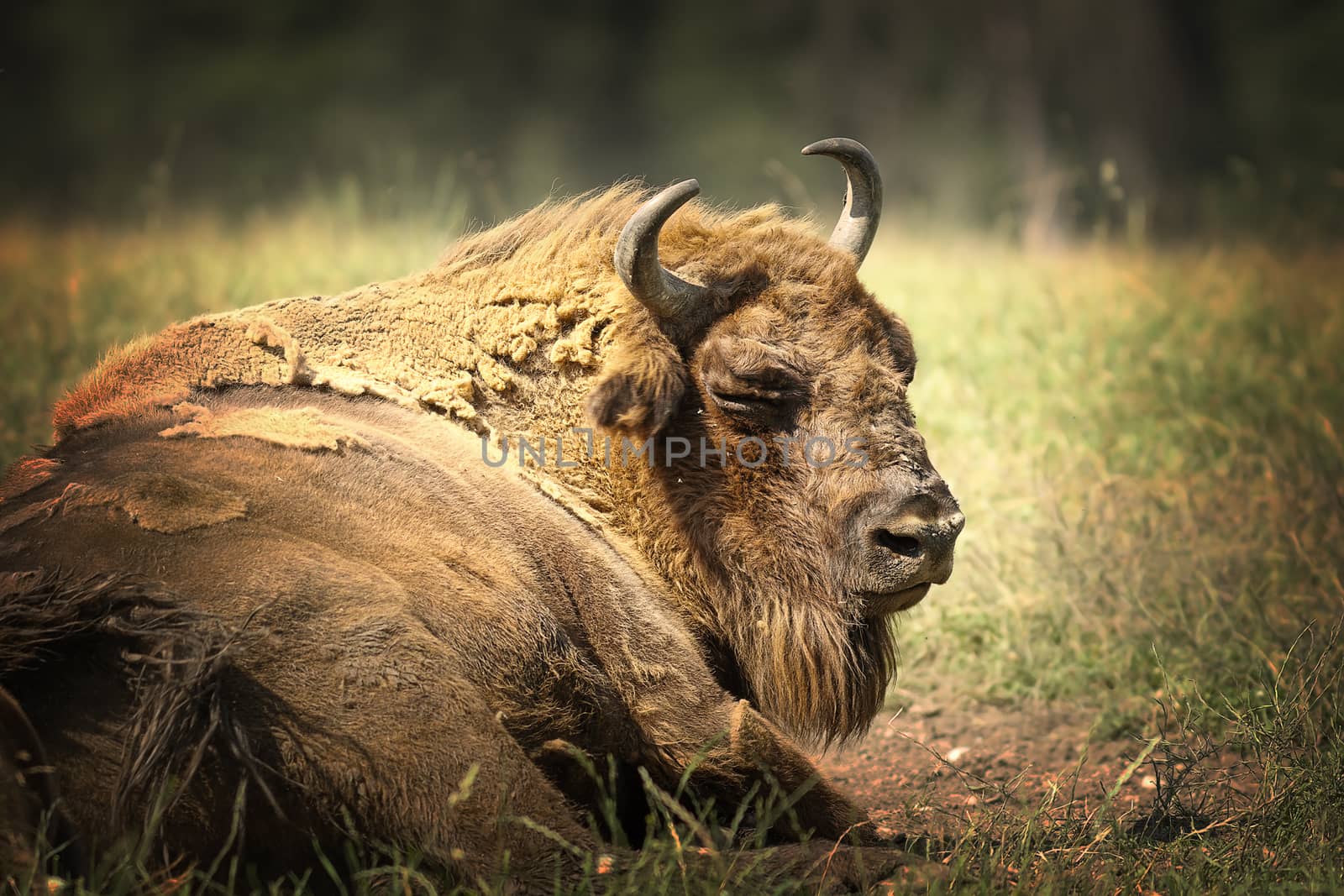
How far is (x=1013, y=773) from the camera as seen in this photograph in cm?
430

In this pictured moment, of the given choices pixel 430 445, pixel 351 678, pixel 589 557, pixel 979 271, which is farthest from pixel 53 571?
pixel 979 271

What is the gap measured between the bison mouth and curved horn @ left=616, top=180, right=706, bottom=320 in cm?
105

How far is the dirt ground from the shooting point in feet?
12.0

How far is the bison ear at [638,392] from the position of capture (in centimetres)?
338

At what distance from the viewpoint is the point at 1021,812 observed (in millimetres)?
3660

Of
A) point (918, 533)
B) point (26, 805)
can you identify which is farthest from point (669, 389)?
point (26, 805)

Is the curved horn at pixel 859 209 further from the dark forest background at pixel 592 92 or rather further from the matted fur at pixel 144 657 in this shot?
the dark forest background at pixel 592 92

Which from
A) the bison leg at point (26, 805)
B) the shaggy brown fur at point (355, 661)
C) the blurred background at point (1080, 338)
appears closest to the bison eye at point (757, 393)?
the shaggy brown fur at point (355, 661)

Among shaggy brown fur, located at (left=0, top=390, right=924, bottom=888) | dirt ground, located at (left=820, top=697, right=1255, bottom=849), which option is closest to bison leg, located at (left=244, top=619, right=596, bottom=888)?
shaggy brown fur, located at (left=0, top=390, right=924, bottom=888)

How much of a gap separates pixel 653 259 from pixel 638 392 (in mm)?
396

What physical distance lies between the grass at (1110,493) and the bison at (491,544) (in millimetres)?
259

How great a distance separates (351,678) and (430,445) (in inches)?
36.1

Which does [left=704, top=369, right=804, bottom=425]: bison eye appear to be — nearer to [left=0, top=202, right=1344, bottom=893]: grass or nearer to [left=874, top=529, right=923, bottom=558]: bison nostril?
[left=874, top=529, right=923, bottom=558]: bison nostril

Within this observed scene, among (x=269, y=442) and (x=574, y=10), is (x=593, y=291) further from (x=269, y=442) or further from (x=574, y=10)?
(x=574, y=10)
